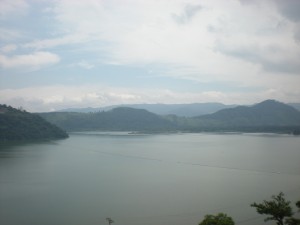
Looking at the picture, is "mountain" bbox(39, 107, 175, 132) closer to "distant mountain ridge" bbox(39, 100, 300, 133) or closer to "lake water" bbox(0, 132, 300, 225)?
"distant mountain ridge" bbox(39, 100, 300, 133)

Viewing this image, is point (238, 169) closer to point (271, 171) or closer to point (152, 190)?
point (271, 171)

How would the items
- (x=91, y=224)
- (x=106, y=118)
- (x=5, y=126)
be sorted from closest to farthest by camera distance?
(x=91, y=224) → (x=5, y=126) → (x=106, y=118)

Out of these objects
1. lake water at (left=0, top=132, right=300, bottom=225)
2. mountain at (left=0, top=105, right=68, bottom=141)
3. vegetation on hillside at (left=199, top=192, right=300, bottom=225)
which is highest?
mountain at (left=0, top=105, right=68, bottom=141)

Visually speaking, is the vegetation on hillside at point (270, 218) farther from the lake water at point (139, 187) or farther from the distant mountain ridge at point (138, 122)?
the distant mountain ridge at point (138, 122)

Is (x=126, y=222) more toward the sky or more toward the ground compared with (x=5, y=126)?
more toward the ground

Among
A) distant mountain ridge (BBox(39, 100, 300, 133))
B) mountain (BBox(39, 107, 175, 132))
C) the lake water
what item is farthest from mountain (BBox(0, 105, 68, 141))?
mountain (BBox(39, 107, 175, 132))

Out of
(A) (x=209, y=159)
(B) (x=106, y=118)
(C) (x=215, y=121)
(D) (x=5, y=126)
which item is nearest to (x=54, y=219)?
(A) (x=209, y=159)
